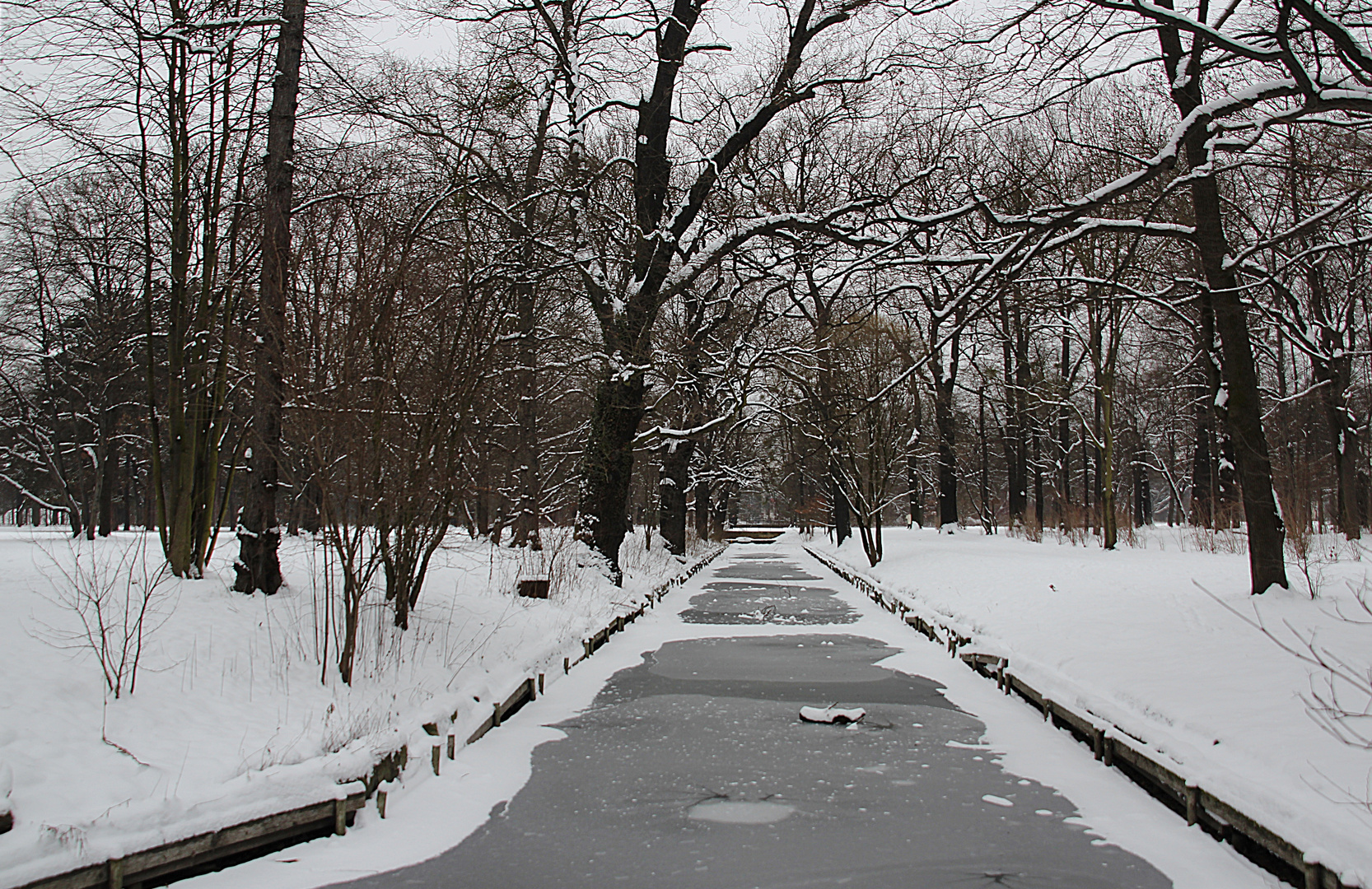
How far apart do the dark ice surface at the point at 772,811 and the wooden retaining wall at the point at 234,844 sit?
646 mm


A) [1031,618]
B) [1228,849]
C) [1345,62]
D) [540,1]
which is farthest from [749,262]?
[1228,849]

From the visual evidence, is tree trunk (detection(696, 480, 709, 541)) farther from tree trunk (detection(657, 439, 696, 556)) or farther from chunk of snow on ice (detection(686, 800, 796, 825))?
chunk of snow on ice (detection(686, 800, 796, 825))

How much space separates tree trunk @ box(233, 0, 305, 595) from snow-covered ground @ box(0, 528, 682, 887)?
1.13 ft

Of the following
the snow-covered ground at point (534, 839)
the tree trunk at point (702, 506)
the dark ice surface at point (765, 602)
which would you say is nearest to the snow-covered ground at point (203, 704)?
the snow-covered ground at point (534, 839)

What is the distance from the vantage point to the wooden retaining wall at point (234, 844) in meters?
3.77

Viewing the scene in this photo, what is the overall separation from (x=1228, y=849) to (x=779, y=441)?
45.2m

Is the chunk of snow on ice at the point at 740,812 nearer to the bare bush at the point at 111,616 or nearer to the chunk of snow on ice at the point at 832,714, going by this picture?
the chunk of snow on ice at the point at 832,714

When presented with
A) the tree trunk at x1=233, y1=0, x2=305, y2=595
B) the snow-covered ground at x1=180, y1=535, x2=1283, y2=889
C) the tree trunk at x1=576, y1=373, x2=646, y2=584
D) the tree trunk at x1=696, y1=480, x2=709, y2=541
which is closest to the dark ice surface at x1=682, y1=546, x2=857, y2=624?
the tree trunk at x1=576, y1=373, x2=646, y2=584

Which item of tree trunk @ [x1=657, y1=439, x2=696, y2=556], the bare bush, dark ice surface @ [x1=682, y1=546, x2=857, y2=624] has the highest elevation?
tree trunk @ [x1=657, y1=439, x2=696, y2=556]

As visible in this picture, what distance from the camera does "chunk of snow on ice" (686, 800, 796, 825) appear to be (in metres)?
4.98

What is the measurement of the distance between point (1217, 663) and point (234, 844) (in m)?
6.79

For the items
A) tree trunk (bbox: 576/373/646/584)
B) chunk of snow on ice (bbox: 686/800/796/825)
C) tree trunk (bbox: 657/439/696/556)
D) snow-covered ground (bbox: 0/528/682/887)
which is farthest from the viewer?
tree trunk (bbox: 657/439/696/556)

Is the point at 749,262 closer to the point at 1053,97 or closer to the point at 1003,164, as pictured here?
the point at 1003,164

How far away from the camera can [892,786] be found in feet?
18.3
